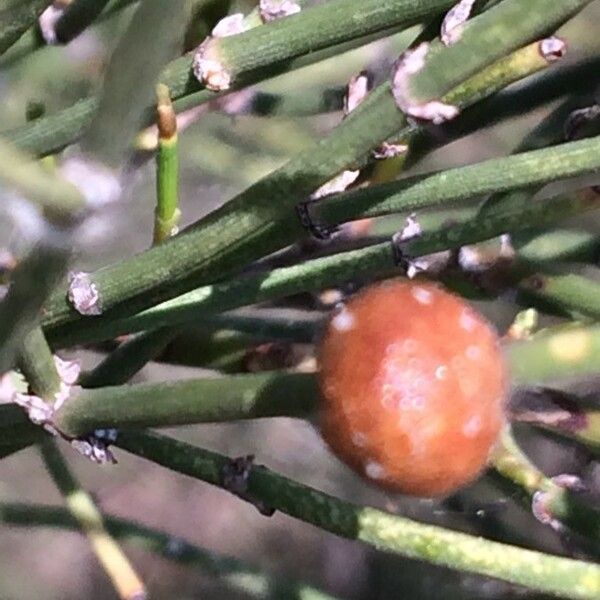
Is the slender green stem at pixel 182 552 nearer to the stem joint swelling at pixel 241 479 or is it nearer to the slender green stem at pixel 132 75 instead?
the stem joint swelling at pixel 241 479

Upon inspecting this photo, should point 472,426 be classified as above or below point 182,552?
above

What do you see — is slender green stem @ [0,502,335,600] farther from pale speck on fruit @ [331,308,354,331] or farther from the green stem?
pale speck on fruit @ [331,308,354,331]

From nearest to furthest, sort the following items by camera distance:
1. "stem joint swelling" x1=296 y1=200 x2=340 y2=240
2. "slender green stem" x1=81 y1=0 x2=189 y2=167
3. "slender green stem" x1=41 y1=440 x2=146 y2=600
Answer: "slender green stem" x1=81 y1=0 x2=189 y2=167
"stem joint swelling" x1=296 y1=200 x2=340 y2=240
"slender green stem" x1=41 y1=440 x2=146 y2=600

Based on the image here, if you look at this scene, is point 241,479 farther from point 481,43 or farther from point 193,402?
point 481,43

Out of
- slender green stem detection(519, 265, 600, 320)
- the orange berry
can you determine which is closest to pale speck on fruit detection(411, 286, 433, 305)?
the orange berry

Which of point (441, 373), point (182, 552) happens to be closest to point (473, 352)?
point (441, 373)

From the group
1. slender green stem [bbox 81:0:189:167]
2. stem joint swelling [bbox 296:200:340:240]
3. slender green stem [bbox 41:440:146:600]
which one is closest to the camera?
slender green stem [bbox 81:0:189:167]

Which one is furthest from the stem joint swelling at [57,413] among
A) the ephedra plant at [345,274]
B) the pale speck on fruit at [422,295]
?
the pale speck on fruit at [422,295]
